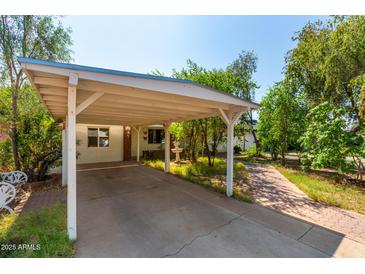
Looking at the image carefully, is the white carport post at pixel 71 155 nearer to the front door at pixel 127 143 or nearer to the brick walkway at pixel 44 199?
the brick walkway at pixel 44 199

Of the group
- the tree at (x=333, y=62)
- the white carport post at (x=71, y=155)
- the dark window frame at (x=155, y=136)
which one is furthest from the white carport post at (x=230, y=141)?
the dark window frame at (x=155, y=136)

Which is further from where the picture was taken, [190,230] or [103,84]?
[190,230]

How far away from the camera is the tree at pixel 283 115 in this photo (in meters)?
9.70

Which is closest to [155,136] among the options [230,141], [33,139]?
[33,139]

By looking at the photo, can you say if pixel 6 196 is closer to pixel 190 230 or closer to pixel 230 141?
pixel 190 230

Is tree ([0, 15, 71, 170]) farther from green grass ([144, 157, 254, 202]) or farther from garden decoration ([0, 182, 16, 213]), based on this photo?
green grass ([144, 157, 254, 202])

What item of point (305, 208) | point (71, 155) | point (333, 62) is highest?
point (333, 62)

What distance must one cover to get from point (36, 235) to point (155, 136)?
10.9 m

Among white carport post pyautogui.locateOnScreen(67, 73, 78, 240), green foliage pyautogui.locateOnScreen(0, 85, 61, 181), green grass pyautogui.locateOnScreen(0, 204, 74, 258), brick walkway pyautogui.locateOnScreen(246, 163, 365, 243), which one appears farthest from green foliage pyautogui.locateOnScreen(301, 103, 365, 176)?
green foliage pyautogui.locateOnScreen(0, 85, 61, 181)

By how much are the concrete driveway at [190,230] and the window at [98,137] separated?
6.27 meters

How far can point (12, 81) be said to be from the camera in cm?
627

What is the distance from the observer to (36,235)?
292 centimetres

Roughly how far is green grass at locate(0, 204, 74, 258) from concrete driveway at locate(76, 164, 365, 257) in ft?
0.90
